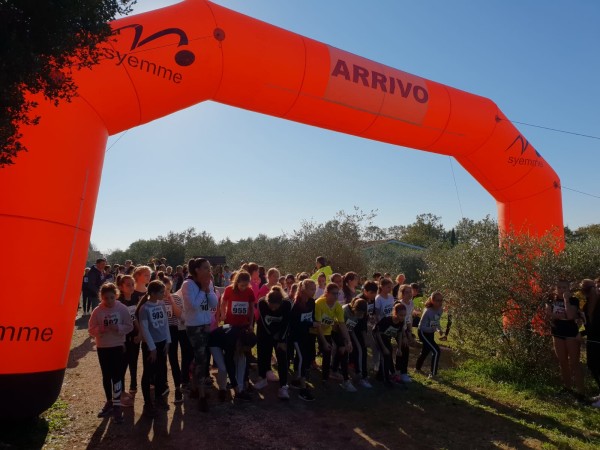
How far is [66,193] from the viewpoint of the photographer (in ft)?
16.5

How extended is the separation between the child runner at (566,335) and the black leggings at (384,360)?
275 centimetres

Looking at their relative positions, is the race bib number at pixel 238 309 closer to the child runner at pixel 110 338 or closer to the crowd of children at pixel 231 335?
the crowd of children at pixel 231 335

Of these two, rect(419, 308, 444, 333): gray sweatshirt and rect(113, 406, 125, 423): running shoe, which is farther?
rect(419, 308, 444, 333): gray sweatshirt

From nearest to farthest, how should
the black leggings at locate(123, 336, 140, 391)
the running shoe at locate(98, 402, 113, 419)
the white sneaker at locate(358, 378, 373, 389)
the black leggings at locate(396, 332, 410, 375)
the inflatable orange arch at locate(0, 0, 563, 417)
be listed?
1. the inflatable orange arch at locate(0, 0, 563, 417)
2. the running shoe at locate(98, 402, 113, 419)
3. the black leggings at locate(123, 336, 140, 391)
4. the white sneaker at locate(358, 378, 373, 389)
5. the black leggings at locate(396, 332, 410, 375)

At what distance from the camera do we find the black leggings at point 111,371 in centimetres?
565

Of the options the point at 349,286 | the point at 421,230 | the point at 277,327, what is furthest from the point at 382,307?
the point at 421,230

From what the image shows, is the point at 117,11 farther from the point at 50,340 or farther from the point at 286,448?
the point at 286,448

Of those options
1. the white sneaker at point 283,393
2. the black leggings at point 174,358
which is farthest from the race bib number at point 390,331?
the black leggings at point 174,358

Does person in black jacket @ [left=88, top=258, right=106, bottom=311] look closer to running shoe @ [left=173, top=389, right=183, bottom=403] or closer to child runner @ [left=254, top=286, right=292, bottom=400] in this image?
running shoe @ [left=173, top=389, right=183, bottom=403]

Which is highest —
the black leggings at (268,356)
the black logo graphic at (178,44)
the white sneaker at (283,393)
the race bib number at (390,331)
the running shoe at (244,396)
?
the black logo graphic at (178,44)

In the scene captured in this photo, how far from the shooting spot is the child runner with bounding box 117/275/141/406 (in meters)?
6.13

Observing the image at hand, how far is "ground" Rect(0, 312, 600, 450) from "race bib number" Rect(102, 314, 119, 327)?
1180mm

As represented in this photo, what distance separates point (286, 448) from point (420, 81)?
723cm

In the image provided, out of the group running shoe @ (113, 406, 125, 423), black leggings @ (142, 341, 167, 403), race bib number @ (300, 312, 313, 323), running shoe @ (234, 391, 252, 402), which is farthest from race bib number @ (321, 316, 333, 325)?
running shoe @ (113, 406, 125, 423)
